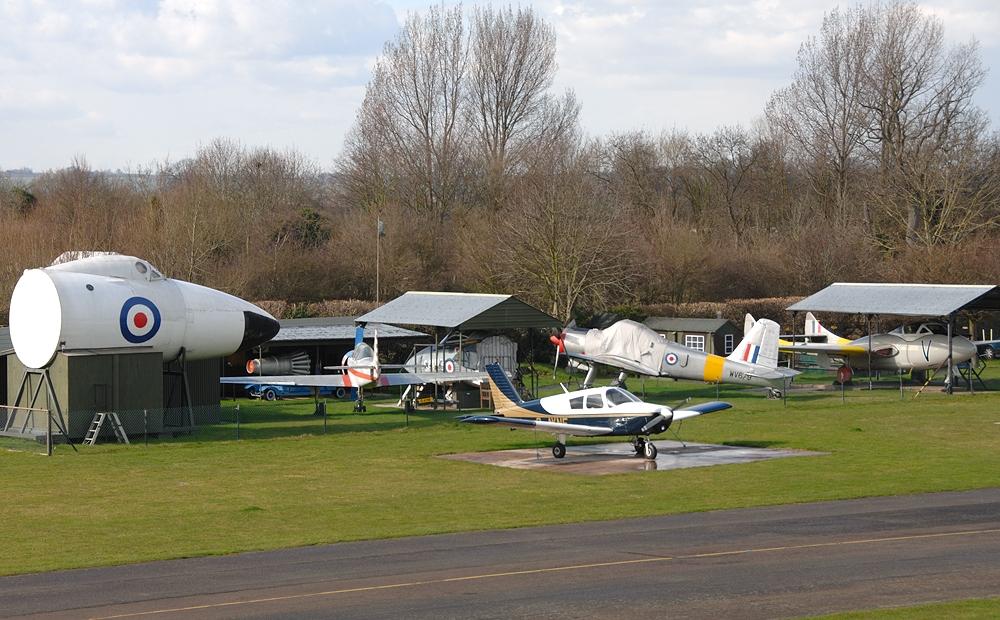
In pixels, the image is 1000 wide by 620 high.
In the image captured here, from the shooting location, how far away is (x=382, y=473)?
28.2m

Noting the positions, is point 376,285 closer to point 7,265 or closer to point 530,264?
point 530,264

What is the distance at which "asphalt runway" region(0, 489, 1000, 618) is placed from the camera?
15164 millimetres

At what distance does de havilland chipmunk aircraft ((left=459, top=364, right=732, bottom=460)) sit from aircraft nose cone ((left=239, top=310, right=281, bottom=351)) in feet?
36.7

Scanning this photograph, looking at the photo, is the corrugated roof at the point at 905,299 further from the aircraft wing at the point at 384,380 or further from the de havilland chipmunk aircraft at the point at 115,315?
the de havilland chipmunk aircraft at the point at 115,315

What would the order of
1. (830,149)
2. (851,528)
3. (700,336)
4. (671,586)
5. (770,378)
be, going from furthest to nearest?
(830,149)
(700,336)
(770,378)
(851,528)
(671,586)

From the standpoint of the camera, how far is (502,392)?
1257 inches

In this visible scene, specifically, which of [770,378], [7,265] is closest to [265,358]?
[7,265]

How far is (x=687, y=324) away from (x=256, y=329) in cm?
2960

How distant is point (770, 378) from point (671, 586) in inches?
1152

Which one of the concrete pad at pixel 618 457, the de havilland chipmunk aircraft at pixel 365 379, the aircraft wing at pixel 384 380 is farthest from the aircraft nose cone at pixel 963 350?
the aircraft wing at pixel 384 380

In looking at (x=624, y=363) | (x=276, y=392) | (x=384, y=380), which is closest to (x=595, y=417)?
(x=384, y=380)

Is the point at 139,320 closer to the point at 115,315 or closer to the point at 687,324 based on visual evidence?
the point at 115,315

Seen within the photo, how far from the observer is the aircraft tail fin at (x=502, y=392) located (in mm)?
31558

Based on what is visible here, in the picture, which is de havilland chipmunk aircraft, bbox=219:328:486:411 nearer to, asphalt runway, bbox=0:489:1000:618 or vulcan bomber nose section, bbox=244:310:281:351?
vulcan bomber nose section, bbox=244:310:281:351
